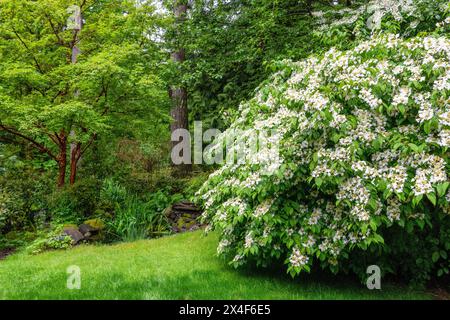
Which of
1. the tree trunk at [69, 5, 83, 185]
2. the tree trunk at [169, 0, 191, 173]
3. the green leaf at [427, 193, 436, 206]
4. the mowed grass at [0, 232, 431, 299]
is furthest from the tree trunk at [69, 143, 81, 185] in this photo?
the green leaf at [427, 193, 436, 206]

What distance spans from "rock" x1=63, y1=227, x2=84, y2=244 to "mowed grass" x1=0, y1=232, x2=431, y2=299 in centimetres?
121

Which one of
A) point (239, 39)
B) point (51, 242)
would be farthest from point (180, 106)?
point (51, 242)

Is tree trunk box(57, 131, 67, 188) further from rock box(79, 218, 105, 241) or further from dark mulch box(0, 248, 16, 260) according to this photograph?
dark mulch box(0, 248, 16, 260)

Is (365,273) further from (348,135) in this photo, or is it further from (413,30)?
(413,30)

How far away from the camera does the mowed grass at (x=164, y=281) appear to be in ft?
14.4

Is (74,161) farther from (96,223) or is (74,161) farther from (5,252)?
Result: (5,252)

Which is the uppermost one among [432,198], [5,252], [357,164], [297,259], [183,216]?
[357,164]

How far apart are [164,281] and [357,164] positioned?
2668mm

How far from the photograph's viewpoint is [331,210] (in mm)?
4379

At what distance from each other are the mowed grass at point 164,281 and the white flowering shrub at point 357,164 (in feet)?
1.21

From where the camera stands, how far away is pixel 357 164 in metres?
3.87

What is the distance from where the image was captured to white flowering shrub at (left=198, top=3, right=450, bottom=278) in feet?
12.5
